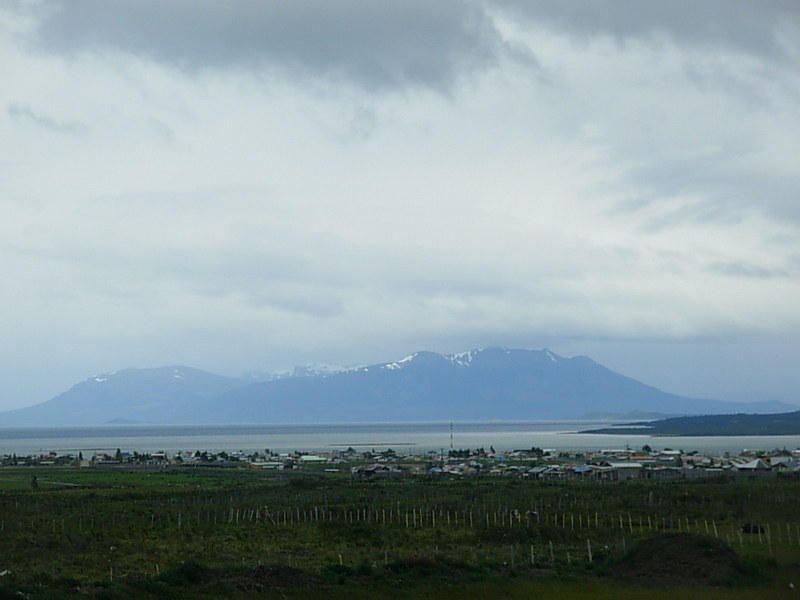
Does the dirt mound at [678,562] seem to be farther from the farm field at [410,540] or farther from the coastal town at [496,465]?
the coastal town at [496,465]

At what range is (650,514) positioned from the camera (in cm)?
4025

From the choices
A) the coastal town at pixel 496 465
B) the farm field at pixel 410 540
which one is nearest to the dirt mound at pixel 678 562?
the farm field at pixel 410 540

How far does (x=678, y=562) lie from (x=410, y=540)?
37.0ft

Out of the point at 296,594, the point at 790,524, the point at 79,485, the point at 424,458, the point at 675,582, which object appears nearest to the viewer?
the point at 296,594

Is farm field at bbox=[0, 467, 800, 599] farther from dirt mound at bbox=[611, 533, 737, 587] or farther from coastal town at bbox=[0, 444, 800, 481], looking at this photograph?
coastal town at bbox=[0, 444, 800, 481]

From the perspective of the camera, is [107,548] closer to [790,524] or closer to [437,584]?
[437,584]

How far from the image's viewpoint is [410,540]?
33.4 metres

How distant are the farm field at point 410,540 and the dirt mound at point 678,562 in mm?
50

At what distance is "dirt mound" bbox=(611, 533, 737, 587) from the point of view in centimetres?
2394

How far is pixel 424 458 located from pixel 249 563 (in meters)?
83.1

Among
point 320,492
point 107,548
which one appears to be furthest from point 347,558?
point 320,492

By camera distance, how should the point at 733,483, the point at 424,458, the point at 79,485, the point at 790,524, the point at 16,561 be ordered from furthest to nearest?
the point at 424,458 < the point at 79,485 < the point at 733,483 < the point at 790,524 < the point at 16,561

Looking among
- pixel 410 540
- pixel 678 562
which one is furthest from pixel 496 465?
pixel 678 562

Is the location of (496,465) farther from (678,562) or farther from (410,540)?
(678,562)
